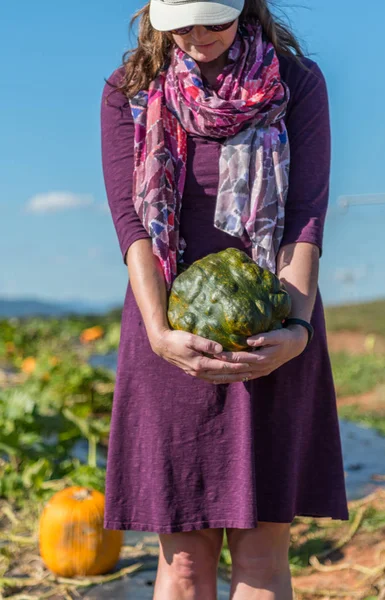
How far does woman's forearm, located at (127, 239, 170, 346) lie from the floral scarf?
Result: 34 mm

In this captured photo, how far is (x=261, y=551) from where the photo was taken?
7.50 ft

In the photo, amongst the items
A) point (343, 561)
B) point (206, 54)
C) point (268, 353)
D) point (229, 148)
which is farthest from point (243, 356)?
point (343, 561)

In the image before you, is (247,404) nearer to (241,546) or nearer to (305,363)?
(305,363)

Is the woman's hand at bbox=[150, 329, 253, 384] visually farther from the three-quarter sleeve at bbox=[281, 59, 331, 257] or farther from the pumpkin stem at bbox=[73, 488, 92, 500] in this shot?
the pumpkin stem at bbox=[73, 488, 92, 500]

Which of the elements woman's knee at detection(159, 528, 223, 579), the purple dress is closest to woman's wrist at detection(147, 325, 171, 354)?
the purple dress

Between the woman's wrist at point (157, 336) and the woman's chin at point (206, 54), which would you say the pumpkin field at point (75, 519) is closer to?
the woman's wrist at point (157, 336)

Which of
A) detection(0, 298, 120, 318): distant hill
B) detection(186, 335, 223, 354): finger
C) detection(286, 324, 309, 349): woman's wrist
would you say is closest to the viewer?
detection(186, 335, 223, 354): finger

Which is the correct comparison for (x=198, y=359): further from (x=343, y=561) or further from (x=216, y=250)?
(x=343, y=561)

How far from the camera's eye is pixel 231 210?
7.23 feet

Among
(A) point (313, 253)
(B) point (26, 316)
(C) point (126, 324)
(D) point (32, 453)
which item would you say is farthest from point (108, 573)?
(B) point (26, 316)

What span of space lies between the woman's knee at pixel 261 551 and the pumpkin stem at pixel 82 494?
150cm

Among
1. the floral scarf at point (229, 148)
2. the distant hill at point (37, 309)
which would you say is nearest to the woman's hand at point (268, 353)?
the floral scarf at point (229, 148)

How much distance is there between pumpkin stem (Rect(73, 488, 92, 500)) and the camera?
369 cm

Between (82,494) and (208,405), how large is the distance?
1681 millimetres
